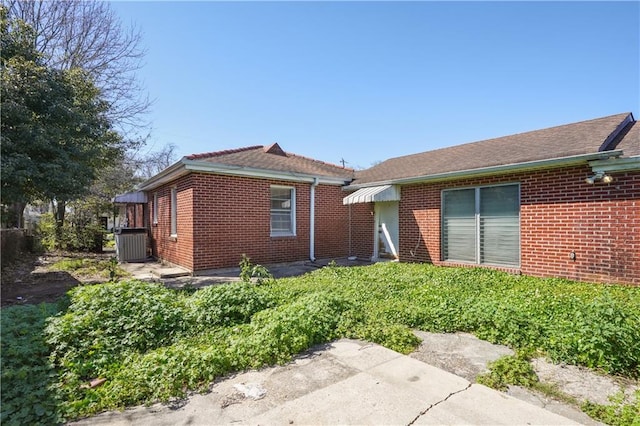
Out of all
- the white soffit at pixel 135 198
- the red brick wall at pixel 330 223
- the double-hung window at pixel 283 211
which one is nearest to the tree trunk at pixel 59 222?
the white soffit at pixel 135 198

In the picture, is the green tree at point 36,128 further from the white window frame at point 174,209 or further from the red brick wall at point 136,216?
the red brick wall at point 136,216

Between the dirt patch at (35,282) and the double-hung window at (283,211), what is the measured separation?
224 inches

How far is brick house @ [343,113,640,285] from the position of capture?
24.4 feet

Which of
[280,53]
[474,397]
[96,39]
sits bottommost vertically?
[474,397]

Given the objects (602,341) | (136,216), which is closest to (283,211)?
(602,341)

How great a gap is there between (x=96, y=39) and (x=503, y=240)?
21.8 metres

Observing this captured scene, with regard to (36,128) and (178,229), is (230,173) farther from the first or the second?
(36,128)

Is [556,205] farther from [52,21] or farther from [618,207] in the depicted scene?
[52,21]

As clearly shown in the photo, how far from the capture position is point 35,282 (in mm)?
9633

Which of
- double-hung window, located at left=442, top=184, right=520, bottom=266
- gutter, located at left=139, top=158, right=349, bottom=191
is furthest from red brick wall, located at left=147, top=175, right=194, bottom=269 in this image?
double-hung window, located at left=442, top=184, right=520, bottom=266

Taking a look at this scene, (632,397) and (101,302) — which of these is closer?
(632,397)

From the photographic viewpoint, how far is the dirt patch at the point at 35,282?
7.77 meters

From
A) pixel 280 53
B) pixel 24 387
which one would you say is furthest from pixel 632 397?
pixel 280 53

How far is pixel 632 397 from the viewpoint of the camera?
3139 mm
